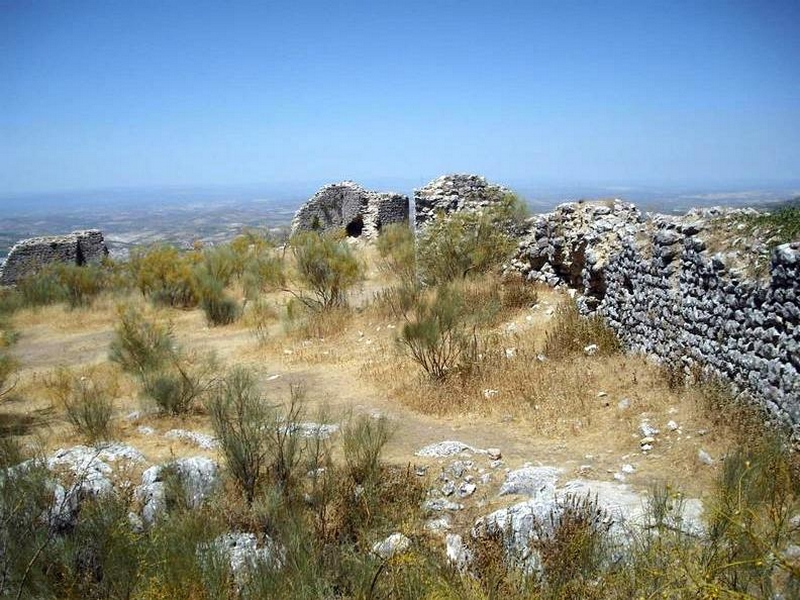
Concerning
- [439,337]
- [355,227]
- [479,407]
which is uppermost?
[355,227]

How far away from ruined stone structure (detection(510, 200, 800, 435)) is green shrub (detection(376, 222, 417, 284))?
173 inches

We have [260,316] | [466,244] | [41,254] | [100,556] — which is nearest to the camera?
[100,556]

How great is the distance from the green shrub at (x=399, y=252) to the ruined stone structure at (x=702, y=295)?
440 cm

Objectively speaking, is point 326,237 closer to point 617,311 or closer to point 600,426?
point 617,311

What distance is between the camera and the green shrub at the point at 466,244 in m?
12.5

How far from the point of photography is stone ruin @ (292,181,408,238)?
21.3 metres

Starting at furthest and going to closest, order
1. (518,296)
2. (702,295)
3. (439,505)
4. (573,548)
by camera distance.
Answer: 1. (518,296)
2. (702,295)
3. (439,505)
4. (573,548)

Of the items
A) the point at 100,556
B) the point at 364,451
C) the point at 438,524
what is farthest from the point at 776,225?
the point at 100,556

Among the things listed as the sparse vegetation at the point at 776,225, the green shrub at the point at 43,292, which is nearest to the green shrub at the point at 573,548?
the sparse vegetation at the point at 776,225

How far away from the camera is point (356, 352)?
9922 millimetres

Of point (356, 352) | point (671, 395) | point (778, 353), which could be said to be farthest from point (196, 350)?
point (778, 353)

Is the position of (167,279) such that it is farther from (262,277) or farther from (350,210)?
(350,210)

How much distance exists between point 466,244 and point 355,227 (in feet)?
33.9

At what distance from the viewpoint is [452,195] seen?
52.3ft
